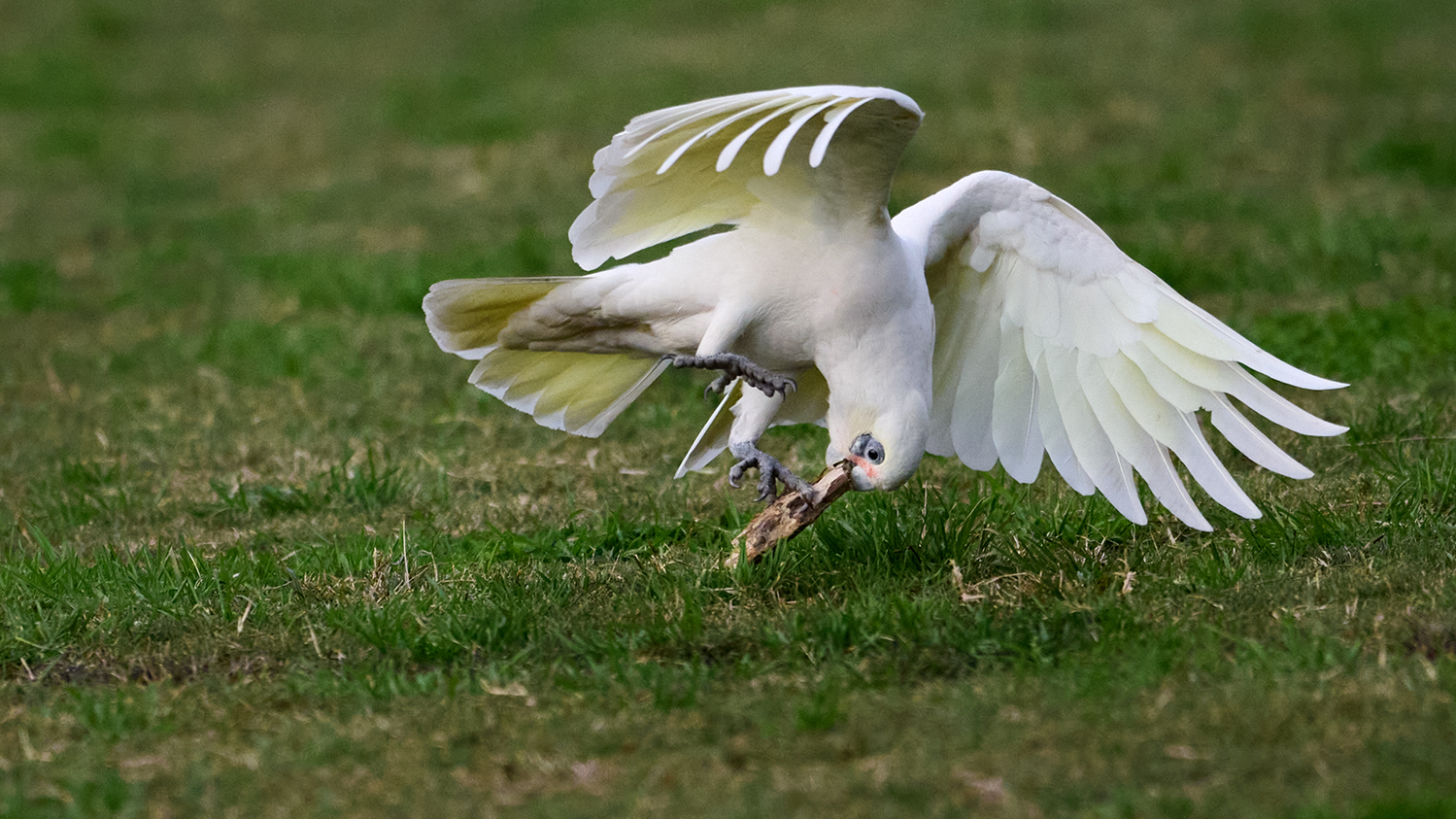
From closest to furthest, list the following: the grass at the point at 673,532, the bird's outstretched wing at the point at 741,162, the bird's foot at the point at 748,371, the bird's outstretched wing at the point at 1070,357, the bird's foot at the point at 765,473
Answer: the grass at the point at 673,532 < the bird's outstretched wing at the point at 741,162 < the bird's foot at the point at 748,371 < the bird's foot at the point at 765,473 < the bird's outstretched wing at the point at 1070,357

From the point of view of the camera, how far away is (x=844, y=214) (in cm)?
416

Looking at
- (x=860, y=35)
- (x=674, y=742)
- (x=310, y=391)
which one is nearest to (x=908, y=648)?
(x=674, y=742)

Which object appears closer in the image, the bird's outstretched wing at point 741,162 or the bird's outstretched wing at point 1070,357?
the bird's outstretched wing at point 741,162

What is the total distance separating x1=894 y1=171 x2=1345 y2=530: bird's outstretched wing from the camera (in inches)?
171

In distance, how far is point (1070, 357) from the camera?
459cm

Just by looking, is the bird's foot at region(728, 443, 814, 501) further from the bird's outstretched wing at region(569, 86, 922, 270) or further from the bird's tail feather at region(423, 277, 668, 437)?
the bird's outstretched wing at region(569, 86, 922, 270)

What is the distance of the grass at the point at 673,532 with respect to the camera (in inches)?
127

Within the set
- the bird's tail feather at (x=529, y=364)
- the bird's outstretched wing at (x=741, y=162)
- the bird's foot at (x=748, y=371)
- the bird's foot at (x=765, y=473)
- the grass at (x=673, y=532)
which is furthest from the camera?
the bird's tail feather at (x=529, y=364)

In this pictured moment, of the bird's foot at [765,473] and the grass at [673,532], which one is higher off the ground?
the bird's foot at [765,473]

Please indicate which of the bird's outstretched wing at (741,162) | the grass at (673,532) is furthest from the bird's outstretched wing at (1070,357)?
the bird's outstretched wing at (741,162)

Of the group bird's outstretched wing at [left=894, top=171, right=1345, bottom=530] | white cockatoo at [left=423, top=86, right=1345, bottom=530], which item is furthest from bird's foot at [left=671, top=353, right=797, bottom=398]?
bird's outstretched wing at [left=894, top=171, right=1345, bottom=530]

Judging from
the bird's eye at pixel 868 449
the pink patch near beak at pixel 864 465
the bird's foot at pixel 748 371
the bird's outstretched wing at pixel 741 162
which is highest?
the bird's outstretched wing at pixel 741 162

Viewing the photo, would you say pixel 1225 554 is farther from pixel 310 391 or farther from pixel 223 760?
pixel 310 391

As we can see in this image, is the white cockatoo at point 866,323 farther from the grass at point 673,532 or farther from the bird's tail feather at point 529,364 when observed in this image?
the grass at point 673,532
